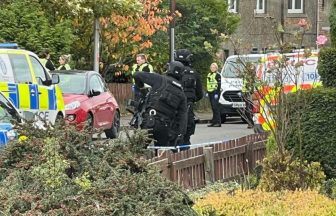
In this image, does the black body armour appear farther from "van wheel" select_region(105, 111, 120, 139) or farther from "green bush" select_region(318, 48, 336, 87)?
"van wheel" select_region(105, 111, 120, 139)

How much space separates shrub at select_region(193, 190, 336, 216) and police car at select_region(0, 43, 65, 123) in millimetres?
8643

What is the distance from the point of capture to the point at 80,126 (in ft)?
19.3

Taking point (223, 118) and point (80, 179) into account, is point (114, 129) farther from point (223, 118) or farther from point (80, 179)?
point (80, 179)

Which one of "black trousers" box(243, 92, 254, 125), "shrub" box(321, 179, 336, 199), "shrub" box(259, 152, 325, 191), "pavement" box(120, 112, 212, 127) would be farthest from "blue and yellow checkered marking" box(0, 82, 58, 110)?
"shrub" box(321, 179, 336, 199)

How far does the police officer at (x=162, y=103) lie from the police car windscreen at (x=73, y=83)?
755 cm

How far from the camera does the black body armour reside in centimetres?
1407

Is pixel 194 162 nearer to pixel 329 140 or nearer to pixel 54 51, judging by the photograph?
pixel 329 140

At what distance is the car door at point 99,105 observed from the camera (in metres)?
18.6

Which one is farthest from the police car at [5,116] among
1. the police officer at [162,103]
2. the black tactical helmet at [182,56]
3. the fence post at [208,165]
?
the black tactical helmet at [182,56]

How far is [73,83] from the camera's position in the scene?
1900 centimetres

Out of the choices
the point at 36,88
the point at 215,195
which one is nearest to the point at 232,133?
the point at 36,88

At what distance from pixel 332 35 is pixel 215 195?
3.66 meters

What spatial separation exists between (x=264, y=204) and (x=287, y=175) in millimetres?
1386

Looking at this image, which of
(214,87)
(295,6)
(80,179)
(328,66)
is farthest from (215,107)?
(295,6)
